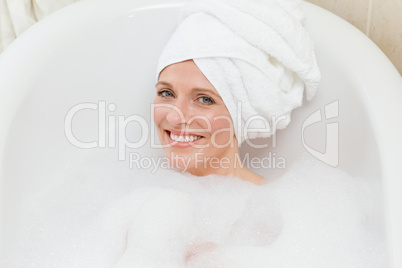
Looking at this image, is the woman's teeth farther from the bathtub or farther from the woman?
the bathtub

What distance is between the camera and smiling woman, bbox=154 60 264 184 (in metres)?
1.28

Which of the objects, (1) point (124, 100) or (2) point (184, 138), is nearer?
(2) point (184, 138)

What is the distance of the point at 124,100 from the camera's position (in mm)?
1562

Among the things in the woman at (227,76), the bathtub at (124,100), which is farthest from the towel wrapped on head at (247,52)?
the bathtub at (124,100)

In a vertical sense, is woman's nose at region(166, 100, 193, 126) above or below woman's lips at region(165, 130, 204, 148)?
above

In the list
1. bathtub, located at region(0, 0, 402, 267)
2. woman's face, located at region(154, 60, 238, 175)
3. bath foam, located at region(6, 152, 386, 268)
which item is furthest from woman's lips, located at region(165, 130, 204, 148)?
bathtub, located at region(0, 0, 402, 267)

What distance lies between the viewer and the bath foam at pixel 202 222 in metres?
1.12

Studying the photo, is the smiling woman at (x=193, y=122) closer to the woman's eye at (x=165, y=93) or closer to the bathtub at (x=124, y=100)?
the woman's eye at (x=165, y=93)

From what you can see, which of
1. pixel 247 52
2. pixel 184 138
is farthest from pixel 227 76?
pixel 184 138

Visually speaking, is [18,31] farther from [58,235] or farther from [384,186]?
[384,186]

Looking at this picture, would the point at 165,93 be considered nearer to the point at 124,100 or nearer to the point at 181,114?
the point at 181,114

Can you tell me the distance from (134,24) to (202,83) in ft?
1.21

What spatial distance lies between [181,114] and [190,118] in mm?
22

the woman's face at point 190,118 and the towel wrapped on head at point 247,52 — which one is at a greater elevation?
the towel wrapped on head at point 247,52
